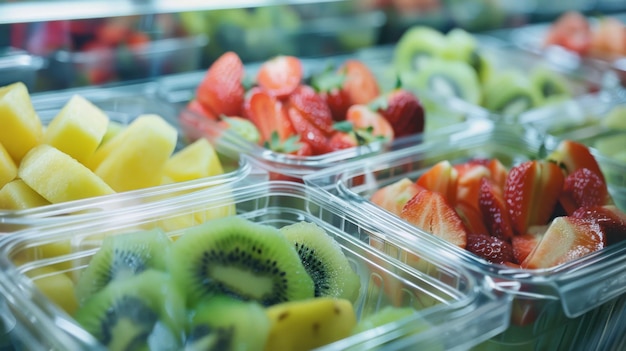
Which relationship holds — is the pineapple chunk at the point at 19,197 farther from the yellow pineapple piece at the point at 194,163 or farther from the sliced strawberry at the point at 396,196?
the sliced strawberry at the point at 396,196

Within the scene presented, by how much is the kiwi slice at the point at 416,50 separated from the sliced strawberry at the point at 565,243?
98 centimetres

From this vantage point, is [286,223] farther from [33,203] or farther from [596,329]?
[596,329]

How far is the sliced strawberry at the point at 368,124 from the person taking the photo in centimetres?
162

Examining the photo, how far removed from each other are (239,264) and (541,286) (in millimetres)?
428

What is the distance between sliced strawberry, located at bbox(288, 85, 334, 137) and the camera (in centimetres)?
161

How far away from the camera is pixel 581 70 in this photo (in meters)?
2.32

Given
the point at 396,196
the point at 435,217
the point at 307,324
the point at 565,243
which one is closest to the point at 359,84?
the point at 396,196

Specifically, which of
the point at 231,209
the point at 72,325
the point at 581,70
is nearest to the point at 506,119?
the point at 581,70

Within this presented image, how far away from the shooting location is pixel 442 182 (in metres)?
1.41

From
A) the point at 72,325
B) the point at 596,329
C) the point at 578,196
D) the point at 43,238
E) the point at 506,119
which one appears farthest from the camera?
the point at 506,119

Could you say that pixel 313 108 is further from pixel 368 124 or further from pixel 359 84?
pixel 359 84

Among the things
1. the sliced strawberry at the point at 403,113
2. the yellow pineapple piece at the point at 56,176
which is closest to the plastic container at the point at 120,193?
the yellow pineapple piece at the point at 56,176

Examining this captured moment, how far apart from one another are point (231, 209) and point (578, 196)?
627 millimetres

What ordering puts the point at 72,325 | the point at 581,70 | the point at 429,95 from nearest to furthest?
the point at 72,325 → the point at 429,95 → the point at 581,70
